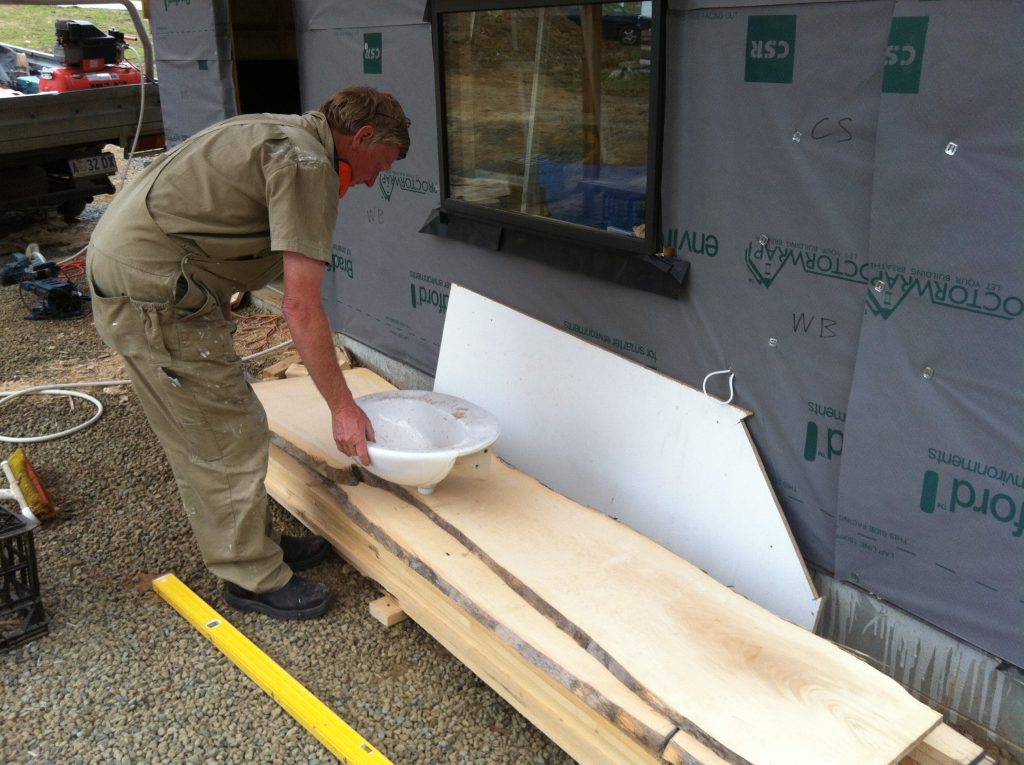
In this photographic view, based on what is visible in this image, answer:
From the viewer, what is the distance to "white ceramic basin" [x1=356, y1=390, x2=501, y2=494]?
9.57 ft

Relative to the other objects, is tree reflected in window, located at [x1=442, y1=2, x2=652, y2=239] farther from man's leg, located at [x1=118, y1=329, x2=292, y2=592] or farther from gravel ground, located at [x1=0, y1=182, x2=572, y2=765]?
gravel ground, located at [x1=0, y1=182, x2=572, y2=765]

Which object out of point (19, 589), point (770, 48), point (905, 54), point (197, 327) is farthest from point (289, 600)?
point (905, 54)

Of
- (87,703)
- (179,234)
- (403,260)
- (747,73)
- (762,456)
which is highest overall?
(747,73)

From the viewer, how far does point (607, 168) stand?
3.42 m

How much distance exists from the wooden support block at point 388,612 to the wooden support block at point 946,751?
162cm

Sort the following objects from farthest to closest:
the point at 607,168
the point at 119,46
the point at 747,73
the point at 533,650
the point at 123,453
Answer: the point at 119,46
the point at 123,453
the point at 607,168
the point at 747,73
the point at 533,650

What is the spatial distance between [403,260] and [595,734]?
2.92 metres

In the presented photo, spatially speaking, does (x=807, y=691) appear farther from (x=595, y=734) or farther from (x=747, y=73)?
(x=747, y=73)

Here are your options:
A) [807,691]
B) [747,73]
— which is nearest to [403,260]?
[747,73]

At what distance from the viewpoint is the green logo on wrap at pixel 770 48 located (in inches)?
104

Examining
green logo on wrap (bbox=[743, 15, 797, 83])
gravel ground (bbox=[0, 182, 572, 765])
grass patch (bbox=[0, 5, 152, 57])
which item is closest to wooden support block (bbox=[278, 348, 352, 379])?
gravel ground (bbox=[0, 182, 572, 765])

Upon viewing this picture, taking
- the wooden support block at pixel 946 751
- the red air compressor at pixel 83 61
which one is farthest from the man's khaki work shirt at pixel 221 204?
the red air compressor at pixel 83 61

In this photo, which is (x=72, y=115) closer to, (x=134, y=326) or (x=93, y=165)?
(x=93, y=165)

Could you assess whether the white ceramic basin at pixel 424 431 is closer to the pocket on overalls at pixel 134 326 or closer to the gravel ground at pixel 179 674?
the gravel ground at pixel 179 674
